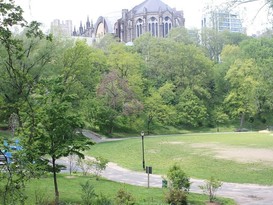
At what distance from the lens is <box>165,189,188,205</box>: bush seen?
52.1ft

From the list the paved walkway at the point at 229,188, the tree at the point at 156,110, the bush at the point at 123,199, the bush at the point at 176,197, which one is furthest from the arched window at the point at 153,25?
the bush at the point at 123,199

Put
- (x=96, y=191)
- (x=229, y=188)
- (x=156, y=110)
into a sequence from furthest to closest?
(x=156, y=110)
(x=229, y=188)
(x=96, y=191)

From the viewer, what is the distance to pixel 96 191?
18141 millimetres

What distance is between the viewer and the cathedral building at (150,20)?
101375 mm

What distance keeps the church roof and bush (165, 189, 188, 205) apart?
89635mm

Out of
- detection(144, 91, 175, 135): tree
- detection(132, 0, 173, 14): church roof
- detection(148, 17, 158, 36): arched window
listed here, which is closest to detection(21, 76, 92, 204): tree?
detection(144, 91, 175, 135): tree

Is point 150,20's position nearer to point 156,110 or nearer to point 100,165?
point 156,110

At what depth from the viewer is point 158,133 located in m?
58.2

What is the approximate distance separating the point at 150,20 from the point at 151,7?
4414 mm

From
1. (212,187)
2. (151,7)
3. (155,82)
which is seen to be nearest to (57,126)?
(212,187)

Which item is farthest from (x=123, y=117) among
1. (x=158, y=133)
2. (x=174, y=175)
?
(x=174, y=175)

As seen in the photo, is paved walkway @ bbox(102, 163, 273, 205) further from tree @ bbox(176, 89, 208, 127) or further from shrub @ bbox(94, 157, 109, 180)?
tree @ bbox(176, 89, 208, 127)

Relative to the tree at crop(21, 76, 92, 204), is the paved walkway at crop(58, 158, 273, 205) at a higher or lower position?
lower

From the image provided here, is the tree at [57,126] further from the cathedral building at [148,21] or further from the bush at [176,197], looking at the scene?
the cathedral building at [148,21]
